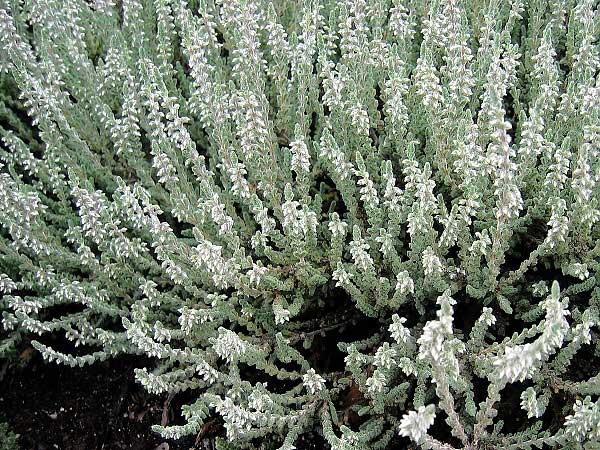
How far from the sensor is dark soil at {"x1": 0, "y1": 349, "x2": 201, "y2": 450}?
269 cm

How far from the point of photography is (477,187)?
226 cm

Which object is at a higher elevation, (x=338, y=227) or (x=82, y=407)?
(x=338, y=227)

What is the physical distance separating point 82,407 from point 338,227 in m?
1.35

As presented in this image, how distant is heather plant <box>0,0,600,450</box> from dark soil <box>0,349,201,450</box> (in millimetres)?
140

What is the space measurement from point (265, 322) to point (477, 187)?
85 centimetres

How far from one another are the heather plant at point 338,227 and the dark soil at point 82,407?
140 mm

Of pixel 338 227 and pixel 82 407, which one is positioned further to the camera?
pixel 82 407

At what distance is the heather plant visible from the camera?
2.12 m

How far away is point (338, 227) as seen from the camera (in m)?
2.19

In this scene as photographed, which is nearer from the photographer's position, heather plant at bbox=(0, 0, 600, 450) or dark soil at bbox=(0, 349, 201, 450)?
heather plant at bbox=(0, 0, 600, 450)

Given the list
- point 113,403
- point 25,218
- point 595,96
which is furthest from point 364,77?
point 113,403

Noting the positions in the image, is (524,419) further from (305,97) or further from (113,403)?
(113,403)

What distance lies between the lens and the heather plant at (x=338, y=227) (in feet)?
6.96

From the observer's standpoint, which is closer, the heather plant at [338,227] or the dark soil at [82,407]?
the heather plant at [338,227]
